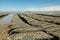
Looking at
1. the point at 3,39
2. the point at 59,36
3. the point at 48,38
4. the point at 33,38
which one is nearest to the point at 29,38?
the point at 33,38

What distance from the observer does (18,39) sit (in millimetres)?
3686

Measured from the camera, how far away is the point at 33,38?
375cm

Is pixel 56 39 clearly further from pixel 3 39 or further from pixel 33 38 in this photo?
pixel 3 39

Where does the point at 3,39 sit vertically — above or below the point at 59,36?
below

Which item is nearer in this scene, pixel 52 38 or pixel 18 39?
pixel 18 39

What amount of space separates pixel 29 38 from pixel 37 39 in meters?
0.20

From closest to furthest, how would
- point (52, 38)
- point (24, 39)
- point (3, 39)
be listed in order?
point (24, 39) → point (52, 38) → point (3, 39)

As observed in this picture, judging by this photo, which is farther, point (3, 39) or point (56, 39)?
point (3, 39)

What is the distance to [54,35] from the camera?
3.98m

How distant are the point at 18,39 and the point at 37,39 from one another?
0.48 metres

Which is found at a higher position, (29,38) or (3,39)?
(29,38)

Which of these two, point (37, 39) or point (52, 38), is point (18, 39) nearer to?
point (37, 39)

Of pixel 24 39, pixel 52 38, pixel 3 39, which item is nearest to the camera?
pixel 24 39

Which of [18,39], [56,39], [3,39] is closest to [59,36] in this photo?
[56,39]
